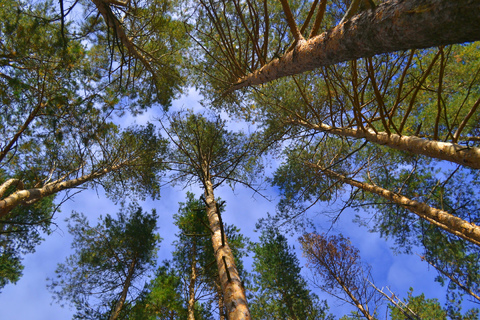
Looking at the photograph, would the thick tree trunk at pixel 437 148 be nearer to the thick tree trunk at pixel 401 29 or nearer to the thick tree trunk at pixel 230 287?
the thick tree trunk at pixel 401 29

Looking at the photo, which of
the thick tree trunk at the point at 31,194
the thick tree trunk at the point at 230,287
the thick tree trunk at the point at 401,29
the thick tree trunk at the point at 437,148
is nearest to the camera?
the thick tree trunk at the point at 401,29

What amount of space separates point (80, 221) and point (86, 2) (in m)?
8.08

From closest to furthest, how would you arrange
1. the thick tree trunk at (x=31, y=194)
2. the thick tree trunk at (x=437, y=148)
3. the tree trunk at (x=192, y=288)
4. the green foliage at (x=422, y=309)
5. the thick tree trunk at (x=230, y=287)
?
the thick tree trunk at (x=230, y=287) → the thick tree trunk at (x=437, y=148) → the thick tree trunk at (x=31, y=194) → the tree trunk at (x=192, y=288) → the green foliage at (x=422, y=309)

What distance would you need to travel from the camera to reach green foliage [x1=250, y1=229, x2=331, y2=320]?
921cm

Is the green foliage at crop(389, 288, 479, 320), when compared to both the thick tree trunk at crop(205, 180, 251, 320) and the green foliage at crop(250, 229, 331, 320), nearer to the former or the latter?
the green foliage at crop(250, 229, 331, 320)

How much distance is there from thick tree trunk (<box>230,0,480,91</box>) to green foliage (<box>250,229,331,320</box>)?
9168 millimetres

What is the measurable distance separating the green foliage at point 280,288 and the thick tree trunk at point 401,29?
917cm

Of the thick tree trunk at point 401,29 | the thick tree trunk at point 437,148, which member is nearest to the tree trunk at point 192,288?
the thick tree trunk at point 437,148

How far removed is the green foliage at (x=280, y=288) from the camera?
9.21 m

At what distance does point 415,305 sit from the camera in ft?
37.6

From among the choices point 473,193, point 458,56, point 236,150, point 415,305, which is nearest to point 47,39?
point 236,150

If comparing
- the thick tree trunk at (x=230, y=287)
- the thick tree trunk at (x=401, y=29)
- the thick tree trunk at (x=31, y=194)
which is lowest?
the thick tree trunk at (x=230, y=287)

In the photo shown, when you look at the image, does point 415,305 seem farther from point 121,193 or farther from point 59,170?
point 59,170

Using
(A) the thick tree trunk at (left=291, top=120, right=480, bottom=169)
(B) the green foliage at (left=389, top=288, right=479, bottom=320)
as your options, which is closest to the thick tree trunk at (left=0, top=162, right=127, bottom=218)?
(A) the thick tree trunk at (left=291, top=120, right=480, bottom=169)
